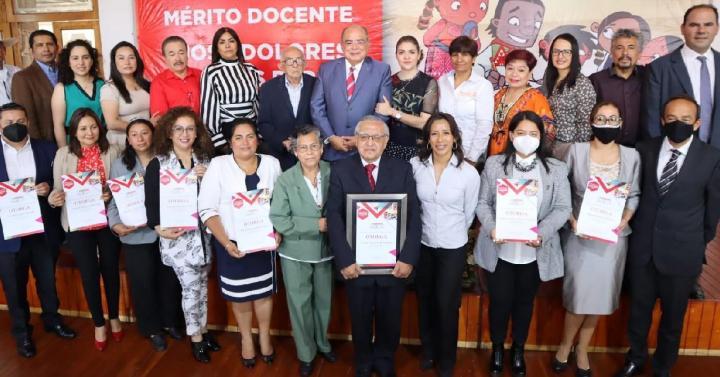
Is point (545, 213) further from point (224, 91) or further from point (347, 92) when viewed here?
point (224, 91)

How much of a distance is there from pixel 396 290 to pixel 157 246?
58.3 inches

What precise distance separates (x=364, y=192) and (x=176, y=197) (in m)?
1.05

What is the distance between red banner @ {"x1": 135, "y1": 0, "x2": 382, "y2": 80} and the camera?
16.2 ft

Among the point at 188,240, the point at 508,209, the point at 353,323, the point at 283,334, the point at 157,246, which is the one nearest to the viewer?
the point at 508,209

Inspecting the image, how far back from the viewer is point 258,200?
260 centimetres

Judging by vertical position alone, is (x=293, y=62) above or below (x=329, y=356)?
above

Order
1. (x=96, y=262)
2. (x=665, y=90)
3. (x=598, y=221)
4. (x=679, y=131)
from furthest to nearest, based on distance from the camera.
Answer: (x=96, y=262) < (x=665, y=90) < (x=598, y=221) < (x=679, y=131)

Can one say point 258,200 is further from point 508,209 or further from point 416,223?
point 508,209

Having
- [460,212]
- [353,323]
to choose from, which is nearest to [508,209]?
[460,212]

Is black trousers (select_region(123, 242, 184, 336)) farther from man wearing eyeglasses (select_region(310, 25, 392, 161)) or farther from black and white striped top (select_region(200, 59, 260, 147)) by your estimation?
man wearing eyeglasses (select_region(310, 25, 392, 161))

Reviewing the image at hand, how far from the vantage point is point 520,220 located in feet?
8.12

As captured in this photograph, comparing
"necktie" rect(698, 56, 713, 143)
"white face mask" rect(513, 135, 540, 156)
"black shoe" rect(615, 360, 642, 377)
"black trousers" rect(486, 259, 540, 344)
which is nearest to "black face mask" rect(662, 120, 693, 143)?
"white face mask" rect(513, 135, 540, 156)

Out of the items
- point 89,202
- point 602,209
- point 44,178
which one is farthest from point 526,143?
point 44,178

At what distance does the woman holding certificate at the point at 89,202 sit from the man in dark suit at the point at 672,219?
2.91 metres
